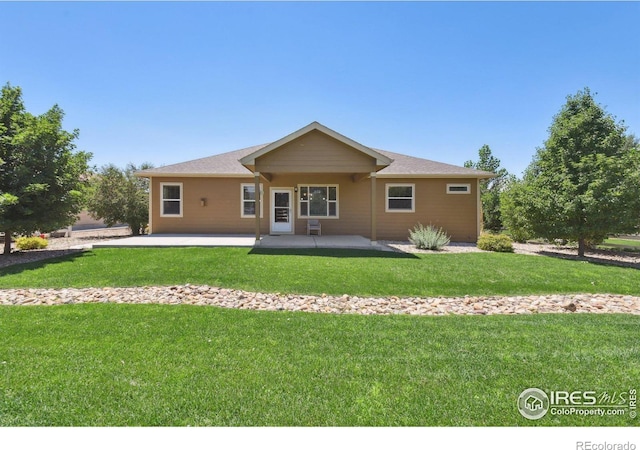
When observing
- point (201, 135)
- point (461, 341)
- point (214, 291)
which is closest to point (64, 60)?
point (201, 135)

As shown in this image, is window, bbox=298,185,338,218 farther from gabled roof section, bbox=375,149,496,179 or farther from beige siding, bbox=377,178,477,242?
gabled roof section, bbox=375,149,496,179

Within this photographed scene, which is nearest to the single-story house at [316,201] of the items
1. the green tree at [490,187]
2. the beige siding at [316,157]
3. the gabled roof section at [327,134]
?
the beige siding at [316,157]

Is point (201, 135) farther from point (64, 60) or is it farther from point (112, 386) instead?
point (112, 386)

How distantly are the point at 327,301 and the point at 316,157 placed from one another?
6448mm

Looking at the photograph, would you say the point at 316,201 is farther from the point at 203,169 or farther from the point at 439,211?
the point at 439,211

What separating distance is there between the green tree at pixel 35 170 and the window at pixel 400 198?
483 inches

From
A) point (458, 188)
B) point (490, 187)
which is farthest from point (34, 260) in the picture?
point (490, 187)

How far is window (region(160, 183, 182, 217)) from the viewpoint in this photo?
565 inches

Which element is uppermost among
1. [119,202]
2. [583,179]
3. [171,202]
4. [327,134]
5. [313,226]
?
[327,134]

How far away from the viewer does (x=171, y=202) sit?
14.4 metres

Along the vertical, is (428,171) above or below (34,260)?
above

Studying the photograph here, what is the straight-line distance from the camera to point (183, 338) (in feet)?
12.7

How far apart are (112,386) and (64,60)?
12781mm

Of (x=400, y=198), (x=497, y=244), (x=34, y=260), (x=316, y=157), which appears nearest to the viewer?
(x=34, y=260)
